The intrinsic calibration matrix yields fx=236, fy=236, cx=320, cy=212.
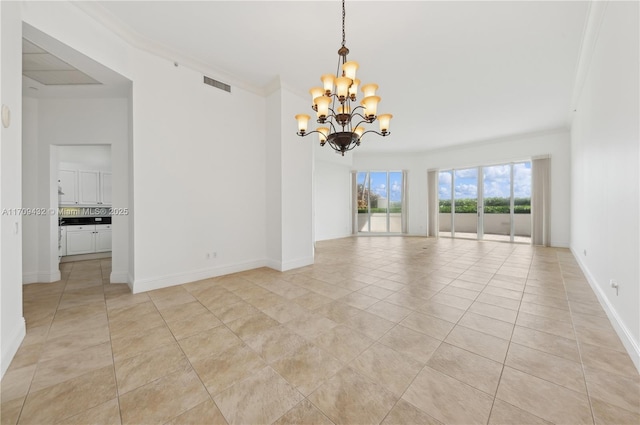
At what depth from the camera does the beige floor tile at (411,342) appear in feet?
6.15

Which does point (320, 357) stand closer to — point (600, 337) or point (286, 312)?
point (286, 312)

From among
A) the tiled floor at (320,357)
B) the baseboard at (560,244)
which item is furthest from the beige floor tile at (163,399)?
the baseboard at (560,244)

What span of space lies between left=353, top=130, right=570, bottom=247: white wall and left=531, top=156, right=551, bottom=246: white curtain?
140 millimetres

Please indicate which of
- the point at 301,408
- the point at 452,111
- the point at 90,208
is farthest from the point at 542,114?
the point at 90,208

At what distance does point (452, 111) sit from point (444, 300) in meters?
4.53

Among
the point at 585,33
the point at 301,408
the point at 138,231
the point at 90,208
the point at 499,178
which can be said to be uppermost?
the point at 585,33

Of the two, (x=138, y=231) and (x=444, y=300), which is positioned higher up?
(x=138, y=231)

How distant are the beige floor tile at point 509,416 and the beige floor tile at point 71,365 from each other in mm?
2589

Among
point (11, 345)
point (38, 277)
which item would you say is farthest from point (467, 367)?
point (38, 277)

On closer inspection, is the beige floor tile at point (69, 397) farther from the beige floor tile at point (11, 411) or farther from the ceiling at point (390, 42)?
the ceiling at point (390, 42)

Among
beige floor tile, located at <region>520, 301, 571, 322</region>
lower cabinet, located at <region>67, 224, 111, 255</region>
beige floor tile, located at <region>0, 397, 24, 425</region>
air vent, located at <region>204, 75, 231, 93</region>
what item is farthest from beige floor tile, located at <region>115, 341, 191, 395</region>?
lower cabinet, located at <region>67, 224, 111, 255</region>

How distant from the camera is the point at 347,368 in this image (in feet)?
5.62

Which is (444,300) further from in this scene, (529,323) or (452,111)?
(452,111)

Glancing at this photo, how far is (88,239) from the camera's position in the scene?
18.2 ft
